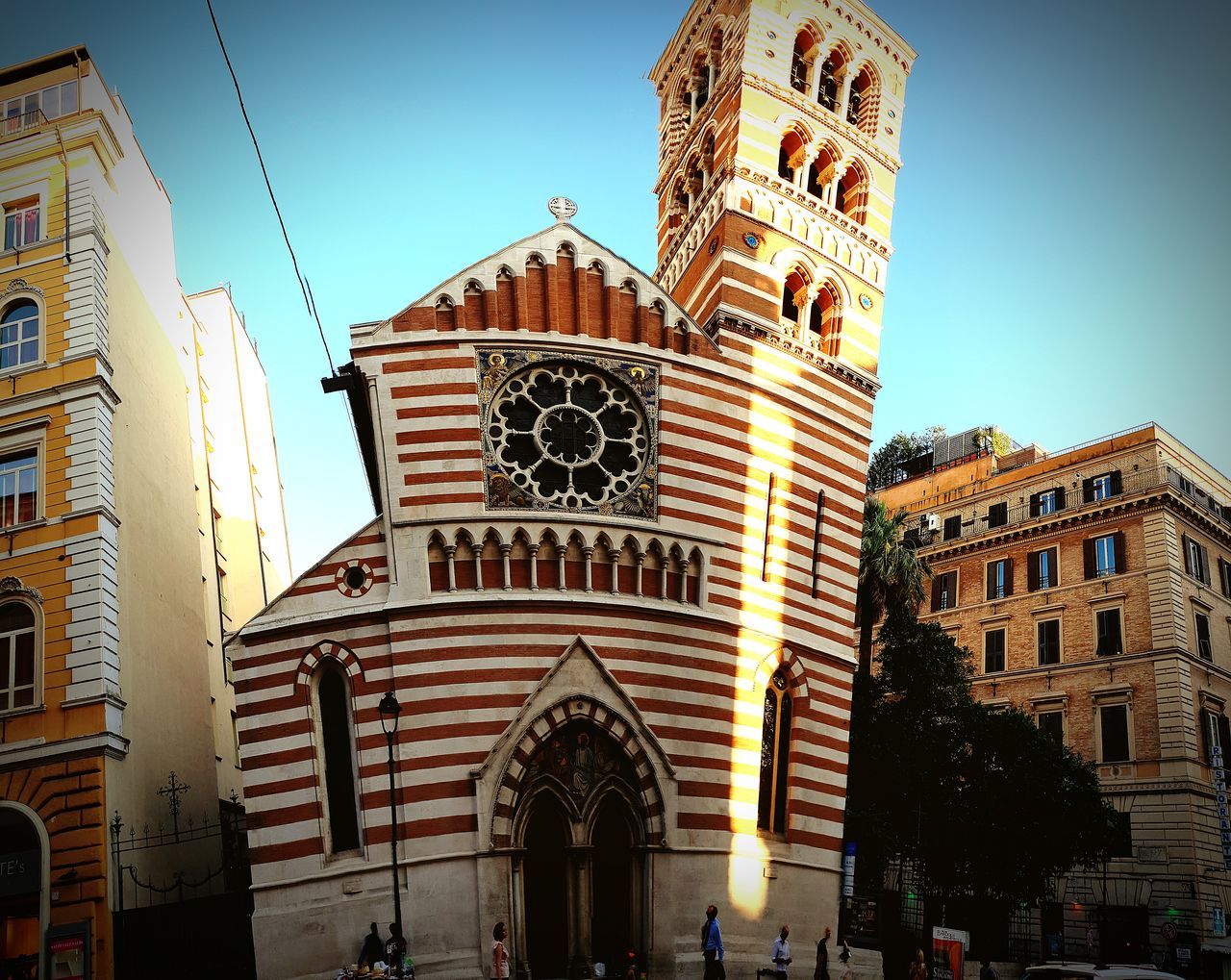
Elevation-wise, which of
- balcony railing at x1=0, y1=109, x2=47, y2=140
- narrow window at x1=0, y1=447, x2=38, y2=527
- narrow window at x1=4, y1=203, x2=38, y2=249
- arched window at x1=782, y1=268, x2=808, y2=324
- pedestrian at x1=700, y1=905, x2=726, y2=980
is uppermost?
balcony railing at x1=0, y1=109, x2=47, y2=140

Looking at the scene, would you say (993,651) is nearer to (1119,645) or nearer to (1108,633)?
(1108,633)

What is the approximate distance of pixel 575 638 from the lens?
28219 mm

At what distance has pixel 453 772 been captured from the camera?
88.4ft

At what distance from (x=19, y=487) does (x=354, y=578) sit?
895 centimetres

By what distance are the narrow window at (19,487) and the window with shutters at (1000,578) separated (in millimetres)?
36626

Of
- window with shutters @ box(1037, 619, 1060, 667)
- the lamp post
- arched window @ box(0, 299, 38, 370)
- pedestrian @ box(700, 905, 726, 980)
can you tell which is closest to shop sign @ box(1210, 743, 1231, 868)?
window with shutters @ box(1037, 619, 1060, 667)

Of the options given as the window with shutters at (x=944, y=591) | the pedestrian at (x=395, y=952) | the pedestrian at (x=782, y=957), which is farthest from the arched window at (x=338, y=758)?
the window with shutters at (x=944, y=591)

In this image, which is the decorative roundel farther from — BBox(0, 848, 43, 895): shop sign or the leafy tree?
the leafy tree

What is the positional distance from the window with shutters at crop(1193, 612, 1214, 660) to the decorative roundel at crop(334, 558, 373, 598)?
33.1 metres

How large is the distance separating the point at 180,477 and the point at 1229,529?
128 ft

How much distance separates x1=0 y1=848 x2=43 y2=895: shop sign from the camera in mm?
27625

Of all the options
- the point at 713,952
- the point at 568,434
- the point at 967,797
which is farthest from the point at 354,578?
the point at 967,797

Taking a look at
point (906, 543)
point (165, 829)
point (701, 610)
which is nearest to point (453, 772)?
point (701, 610)

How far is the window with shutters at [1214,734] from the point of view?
4631cm
